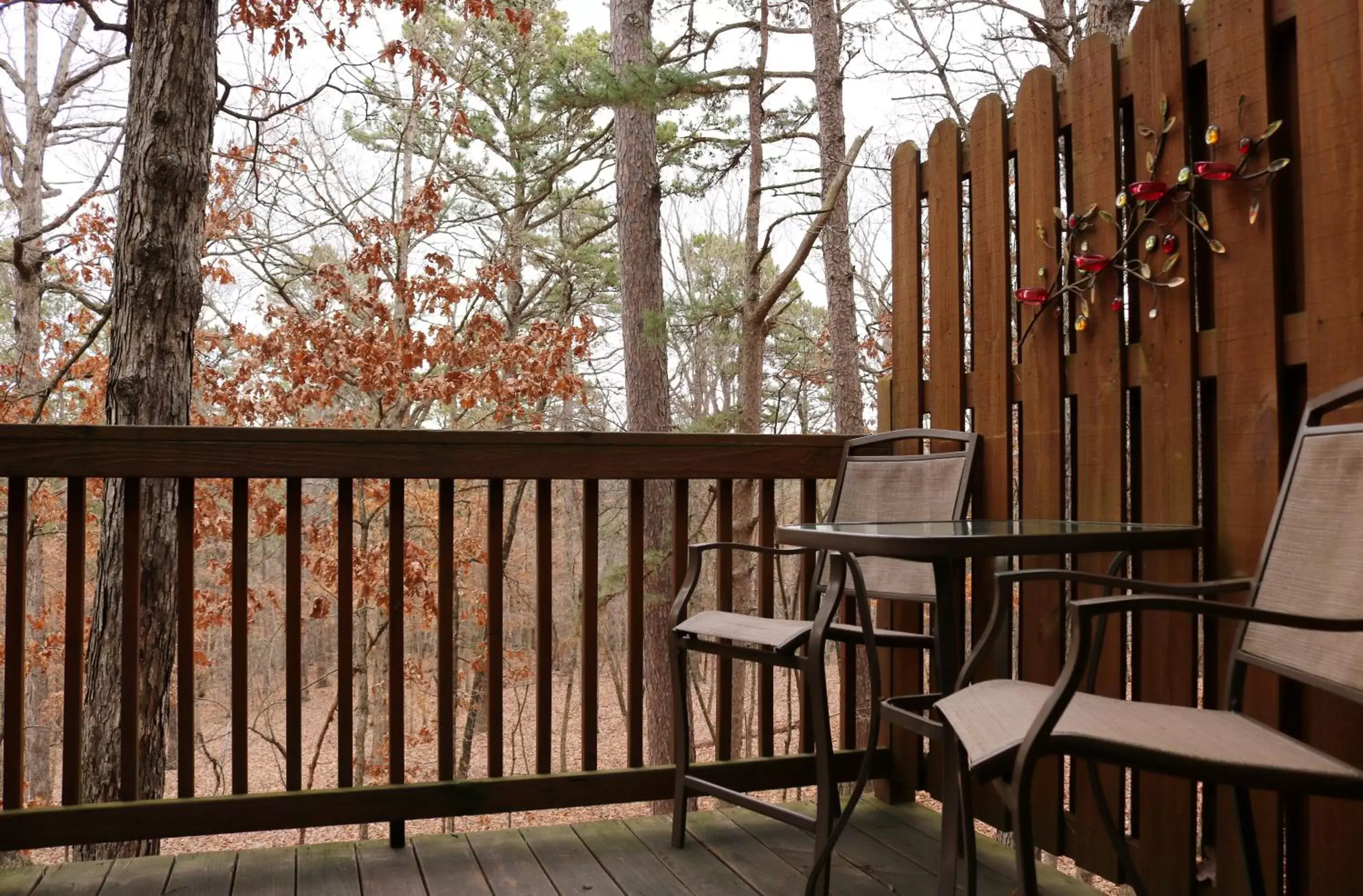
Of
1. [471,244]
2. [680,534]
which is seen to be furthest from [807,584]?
[471,244]

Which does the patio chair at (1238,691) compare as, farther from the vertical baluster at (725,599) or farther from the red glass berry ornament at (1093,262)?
the vertical baluster at (725,599)

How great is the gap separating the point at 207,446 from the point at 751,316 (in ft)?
15.6

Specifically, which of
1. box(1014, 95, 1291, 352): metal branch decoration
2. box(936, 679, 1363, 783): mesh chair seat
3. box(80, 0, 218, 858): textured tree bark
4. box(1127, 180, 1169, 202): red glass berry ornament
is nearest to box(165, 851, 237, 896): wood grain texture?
box(80, 0, 218, 858): textured tree bark

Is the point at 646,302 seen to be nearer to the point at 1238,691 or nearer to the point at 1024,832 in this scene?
the point at 1238,691

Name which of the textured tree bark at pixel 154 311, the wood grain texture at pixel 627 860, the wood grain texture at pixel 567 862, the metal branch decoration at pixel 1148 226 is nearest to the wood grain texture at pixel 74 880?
the wood grain texture at pixel 567 862

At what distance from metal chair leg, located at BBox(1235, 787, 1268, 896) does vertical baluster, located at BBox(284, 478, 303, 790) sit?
2000 mm

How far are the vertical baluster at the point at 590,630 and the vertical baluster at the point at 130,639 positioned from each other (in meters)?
1.11

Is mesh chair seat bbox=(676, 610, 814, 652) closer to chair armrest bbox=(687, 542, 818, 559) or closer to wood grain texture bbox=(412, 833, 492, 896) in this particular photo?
chair armrest bbox=(687, 542, 818, 559)

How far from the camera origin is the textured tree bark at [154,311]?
13.1ft

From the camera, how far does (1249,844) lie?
155 centimetres

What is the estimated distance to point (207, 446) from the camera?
2438 mm

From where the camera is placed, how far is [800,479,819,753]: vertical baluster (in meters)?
2.97

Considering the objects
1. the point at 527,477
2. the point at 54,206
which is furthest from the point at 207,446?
the point at 54,206

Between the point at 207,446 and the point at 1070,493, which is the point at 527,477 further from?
the point at 1070,493
